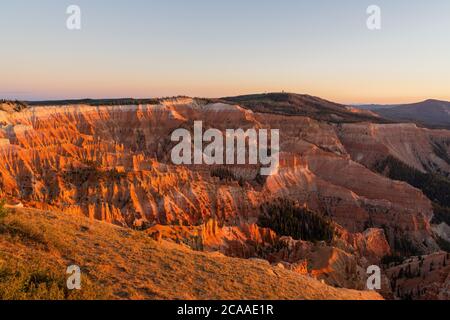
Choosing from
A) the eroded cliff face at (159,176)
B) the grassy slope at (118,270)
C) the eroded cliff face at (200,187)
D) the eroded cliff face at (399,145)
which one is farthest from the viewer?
the eroded cliff face at (399,145)

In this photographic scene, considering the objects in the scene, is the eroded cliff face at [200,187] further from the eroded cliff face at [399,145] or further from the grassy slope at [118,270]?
the grassy slope at [118,270]

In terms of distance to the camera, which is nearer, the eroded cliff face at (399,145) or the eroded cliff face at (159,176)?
the eroded cliff face at (159,176)

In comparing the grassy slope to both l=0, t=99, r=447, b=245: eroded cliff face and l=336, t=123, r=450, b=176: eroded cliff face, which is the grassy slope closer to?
l=0, t=99, r=447, b=245: eroded cliff face

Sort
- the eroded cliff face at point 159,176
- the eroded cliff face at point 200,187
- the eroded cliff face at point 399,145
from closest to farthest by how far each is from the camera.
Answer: the eroded cliff face at point 200,187
the eroded cliff face at point 159,176
the eroded cliff face at point 399,145

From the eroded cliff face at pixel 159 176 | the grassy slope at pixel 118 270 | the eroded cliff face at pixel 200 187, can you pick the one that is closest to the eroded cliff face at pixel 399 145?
the eroded cliff face at pixel 200 187

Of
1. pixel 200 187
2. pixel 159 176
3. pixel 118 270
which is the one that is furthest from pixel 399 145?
pixel 118 270

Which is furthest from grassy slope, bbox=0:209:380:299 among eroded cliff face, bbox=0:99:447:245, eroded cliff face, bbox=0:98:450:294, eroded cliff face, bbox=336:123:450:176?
eroded cliff face, bbox=336:123:450:176
